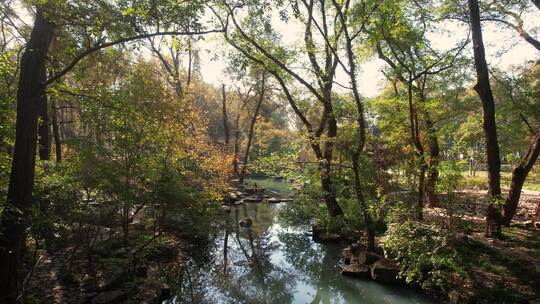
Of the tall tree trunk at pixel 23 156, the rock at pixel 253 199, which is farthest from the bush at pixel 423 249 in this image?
the rock at pixel 253 199

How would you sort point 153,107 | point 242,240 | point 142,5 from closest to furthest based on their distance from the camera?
point 142,5, point 153,107, point 242,240

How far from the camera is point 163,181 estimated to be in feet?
27.6

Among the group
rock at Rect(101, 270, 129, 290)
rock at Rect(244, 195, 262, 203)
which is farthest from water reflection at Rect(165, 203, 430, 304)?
rock at Rect(244, 195, 262, 203)

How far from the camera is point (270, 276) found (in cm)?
1078

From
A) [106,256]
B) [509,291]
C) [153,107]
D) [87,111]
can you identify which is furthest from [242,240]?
[509,291]

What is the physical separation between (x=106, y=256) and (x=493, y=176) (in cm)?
996

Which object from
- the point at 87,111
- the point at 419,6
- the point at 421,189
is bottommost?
the point at 421,189

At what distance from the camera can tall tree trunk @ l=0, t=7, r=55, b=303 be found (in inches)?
241

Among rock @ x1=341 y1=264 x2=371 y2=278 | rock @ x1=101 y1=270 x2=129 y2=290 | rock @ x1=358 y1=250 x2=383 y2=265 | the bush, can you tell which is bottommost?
rock @ x1=341 y1=264 x2=371 y2=278

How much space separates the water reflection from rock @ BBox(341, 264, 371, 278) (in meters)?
0.16

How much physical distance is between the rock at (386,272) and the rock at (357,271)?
0.81ft

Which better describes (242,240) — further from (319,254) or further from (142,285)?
(142,285)

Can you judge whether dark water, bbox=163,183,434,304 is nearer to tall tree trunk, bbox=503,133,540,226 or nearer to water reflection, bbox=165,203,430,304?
water reflection, bbox=165,203,430,304

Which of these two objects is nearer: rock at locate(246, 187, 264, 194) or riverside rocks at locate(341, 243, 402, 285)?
riverside rocks at locate(341, 243, 402, 285)
